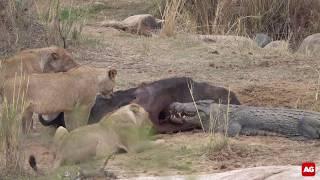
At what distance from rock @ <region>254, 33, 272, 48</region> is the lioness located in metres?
6.99

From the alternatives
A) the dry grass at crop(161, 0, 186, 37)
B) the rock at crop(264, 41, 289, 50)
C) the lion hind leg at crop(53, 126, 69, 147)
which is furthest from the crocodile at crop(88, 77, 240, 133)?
the dry grass at crop(161, 0, 186, 37)

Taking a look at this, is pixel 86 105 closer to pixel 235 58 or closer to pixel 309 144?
pixel 309 144

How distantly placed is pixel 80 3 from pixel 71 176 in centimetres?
1322

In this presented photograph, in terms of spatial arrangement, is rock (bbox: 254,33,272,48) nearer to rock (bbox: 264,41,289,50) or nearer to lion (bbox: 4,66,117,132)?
rock (bbox: 264,41,289,50)

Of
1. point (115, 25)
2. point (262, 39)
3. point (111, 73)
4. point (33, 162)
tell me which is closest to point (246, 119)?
point (111, 73)

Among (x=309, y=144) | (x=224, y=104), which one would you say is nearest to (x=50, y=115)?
(x=224, y=104)

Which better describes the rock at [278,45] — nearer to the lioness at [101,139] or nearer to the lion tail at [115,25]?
the lion tail at [115,25]

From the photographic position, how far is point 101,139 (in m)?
7.10

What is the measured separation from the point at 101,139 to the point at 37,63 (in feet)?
6.66

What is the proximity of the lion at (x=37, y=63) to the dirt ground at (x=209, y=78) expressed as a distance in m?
0.64

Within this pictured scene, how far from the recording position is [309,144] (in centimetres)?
761

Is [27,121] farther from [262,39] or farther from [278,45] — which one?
[262,39]

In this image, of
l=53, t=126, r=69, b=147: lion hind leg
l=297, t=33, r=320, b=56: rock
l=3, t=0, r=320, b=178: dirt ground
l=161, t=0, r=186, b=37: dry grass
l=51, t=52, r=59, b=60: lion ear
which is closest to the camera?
l=3, t=0, r=320, b=178: dirt ground

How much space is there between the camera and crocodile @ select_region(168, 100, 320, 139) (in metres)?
7.86
